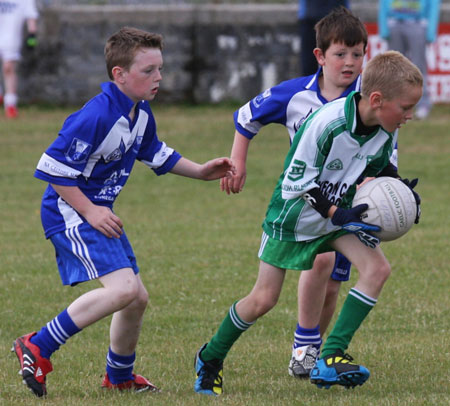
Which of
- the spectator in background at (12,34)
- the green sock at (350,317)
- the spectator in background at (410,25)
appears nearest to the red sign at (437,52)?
the spectator in background at (410,25)

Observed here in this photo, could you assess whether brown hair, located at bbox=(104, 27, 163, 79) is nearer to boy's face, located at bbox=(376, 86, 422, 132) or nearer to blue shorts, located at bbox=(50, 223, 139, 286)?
blue shorts, located at bbox=(50, 223, 139, 286)

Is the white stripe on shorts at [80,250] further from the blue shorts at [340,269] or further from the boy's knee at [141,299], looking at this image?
the blue shorts at [340,269]

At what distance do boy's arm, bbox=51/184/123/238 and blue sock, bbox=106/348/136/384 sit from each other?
66 centimetres

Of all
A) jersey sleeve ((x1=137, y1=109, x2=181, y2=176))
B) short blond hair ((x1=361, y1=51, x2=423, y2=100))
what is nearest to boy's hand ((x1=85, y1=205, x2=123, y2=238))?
jersey sleeve ((x1=137, y1=109, x2=181, y2=176))

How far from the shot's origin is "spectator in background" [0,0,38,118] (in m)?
15.4

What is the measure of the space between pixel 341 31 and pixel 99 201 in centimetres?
148

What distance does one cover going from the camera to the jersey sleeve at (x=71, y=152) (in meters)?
4.55

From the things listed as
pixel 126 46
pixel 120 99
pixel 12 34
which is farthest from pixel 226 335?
pixel 12 34

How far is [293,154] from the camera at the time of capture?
460 cm

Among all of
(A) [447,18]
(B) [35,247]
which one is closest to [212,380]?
(B) [35,247]

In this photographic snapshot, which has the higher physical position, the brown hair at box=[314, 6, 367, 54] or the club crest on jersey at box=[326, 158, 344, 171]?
the brown hair at box=[314, 6, 367, 54]

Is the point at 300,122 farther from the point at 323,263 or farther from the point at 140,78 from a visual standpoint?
the point at 140,78

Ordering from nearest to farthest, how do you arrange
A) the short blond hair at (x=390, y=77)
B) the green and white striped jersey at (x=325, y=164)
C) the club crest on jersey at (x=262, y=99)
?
the short blond hair at (x=390, y=77) < the green and white striped jersey at (x=325, y=164) < the club crest on jersey at (x=262, y=99)

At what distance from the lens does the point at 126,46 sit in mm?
4742
